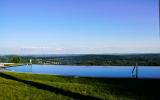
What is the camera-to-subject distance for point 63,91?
13211 millimetres

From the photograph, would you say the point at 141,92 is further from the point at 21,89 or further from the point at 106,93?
the point at 21,89

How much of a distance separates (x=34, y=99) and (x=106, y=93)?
8.76ft

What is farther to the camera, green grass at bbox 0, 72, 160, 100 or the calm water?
the calm water

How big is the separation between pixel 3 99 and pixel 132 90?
16.1 feet

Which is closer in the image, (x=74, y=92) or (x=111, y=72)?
(x=74, y=92)

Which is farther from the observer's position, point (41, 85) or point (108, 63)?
point (108, 63)

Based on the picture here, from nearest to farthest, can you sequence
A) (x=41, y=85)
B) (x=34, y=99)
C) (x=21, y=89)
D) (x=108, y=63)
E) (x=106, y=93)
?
(x=34, y=99), (x=106, y=93), (x=21, y=89), (x=41, y=85), (x=108, y=63)

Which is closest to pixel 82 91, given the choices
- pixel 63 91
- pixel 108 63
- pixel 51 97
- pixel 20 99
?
pixel 63 91

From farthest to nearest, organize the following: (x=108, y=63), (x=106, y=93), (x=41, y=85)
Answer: (x=108, y=63), (x=41, y=85), (x=106, y=93)

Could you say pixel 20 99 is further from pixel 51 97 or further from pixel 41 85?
pixel 41 85

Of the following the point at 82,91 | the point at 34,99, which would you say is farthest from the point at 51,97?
the point at 82,91

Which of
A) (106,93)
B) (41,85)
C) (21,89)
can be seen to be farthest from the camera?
(41,85)

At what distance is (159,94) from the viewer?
1246cm

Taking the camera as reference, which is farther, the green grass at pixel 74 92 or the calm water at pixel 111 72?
the calm water at pixel 111 72
